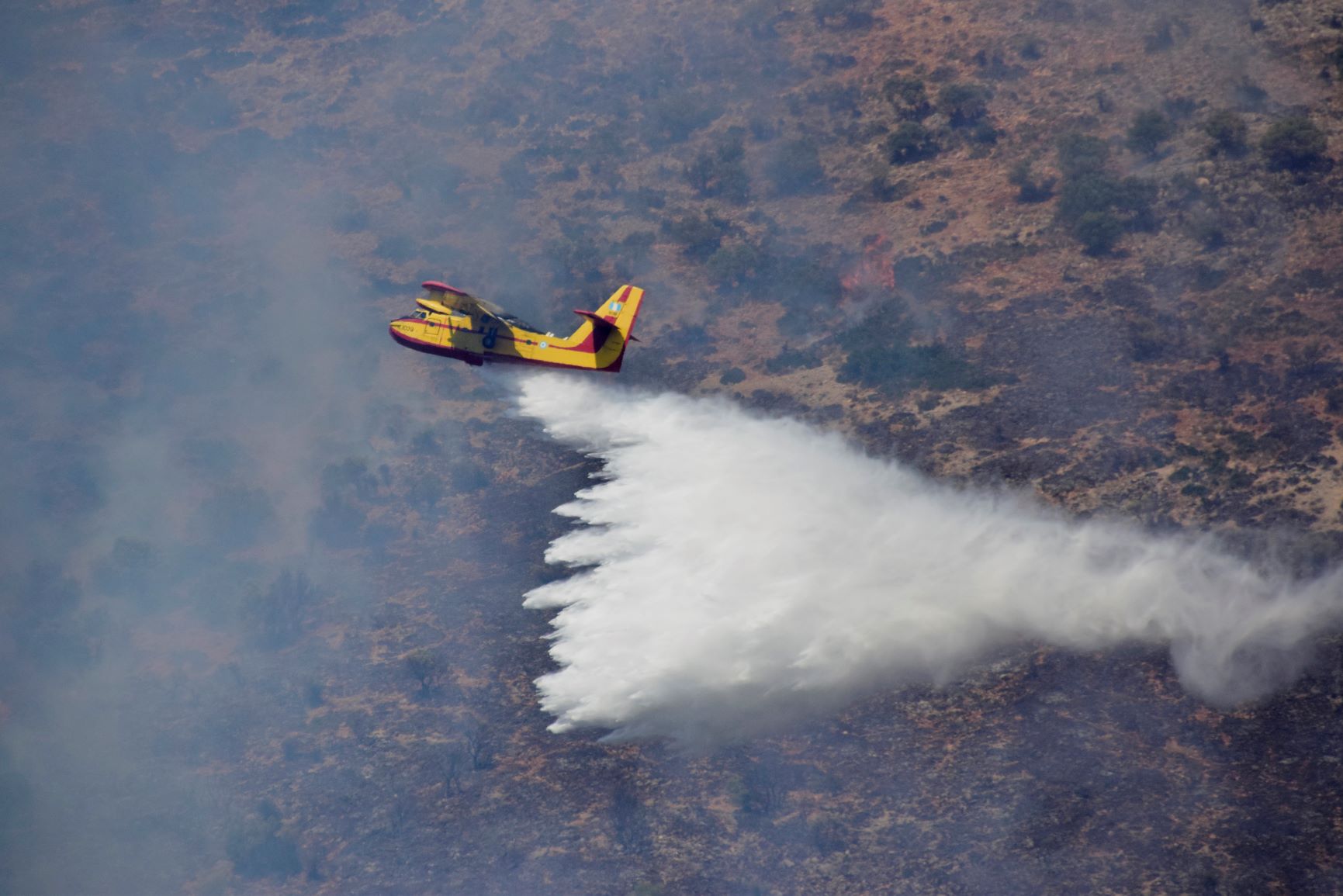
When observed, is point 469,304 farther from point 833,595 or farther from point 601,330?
point 833,595

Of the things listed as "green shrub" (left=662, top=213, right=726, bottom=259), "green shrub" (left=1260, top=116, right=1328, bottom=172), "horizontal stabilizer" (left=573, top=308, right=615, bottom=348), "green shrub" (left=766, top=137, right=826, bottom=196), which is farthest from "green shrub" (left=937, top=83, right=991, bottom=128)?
"horizontal stabilizer" (left=573, top=308, right=615, bottom=348)

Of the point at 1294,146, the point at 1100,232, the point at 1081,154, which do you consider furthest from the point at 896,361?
the point at 1294,146

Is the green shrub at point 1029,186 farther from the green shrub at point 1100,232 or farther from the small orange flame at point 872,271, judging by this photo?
the small orange flame at point 872,271

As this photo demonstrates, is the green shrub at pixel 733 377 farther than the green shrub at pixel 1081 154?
No

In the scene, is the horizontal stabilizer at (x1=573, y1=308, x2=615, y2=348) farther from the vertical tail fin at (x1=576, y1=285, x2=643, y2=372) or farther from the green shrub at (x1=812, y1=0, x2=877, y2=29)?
the green shrub at (x1=812, y1=0, x2=877, y2=29)

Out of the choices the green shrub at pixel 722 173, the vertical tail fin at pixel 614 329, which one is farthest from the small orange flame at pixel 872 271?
the vertical tail fin at pixel 614 329

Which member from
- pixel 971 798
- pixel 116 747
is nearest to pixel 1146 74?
pixel 971 798
